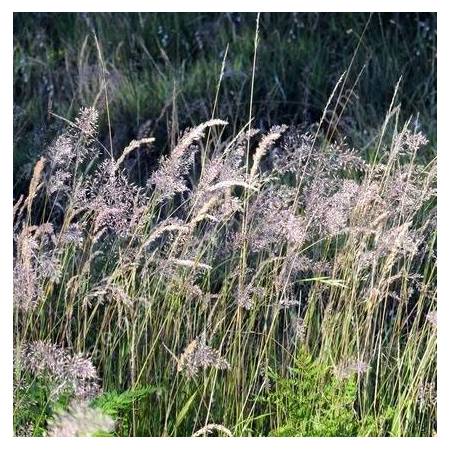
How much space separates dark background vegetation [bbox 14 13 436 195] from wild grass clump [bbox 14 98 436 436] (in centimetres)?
54

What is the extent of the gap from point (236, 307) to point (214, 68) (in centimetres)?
115

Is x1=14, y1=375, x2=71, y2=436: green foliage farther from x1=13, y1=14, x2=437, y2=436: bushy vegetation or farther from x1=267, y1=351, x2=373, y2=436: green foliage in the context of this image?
x1=267, y1=351, x2=373, y2=436: green foliage

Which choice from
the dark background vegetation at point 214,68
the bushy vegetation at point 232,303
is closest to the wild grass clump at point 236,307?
the bushy vegetation at point 232,303

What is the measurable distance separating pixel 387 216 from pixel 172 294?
1.79ft

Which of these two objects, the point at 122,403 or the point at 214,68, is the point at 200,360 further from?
the point at 214,68

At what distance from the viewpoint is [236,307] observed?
2.53 metres

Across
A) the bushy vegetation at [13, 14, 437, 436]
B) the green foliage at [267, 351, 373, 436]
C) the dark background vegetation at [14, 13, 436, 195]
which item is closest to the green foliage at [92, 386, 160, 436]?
the bushy vegetation at [13, 14, 437, 436]

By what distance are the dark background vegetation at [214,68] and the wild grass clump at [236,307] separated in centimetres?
54

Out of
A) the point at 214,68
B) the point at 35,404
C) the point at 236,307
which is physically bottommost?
the point at 35,404

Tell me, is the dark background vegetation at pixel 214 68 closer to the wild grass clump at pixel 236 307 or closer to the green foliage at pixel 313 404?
the wild grass clump at pixel 236 307

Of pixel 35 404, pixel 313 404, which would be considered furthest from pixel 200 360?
pixel 35 404

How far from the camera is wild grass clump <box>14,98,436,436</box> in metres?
2.48

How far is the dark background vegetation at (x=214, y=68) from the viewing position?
319 centimetres
